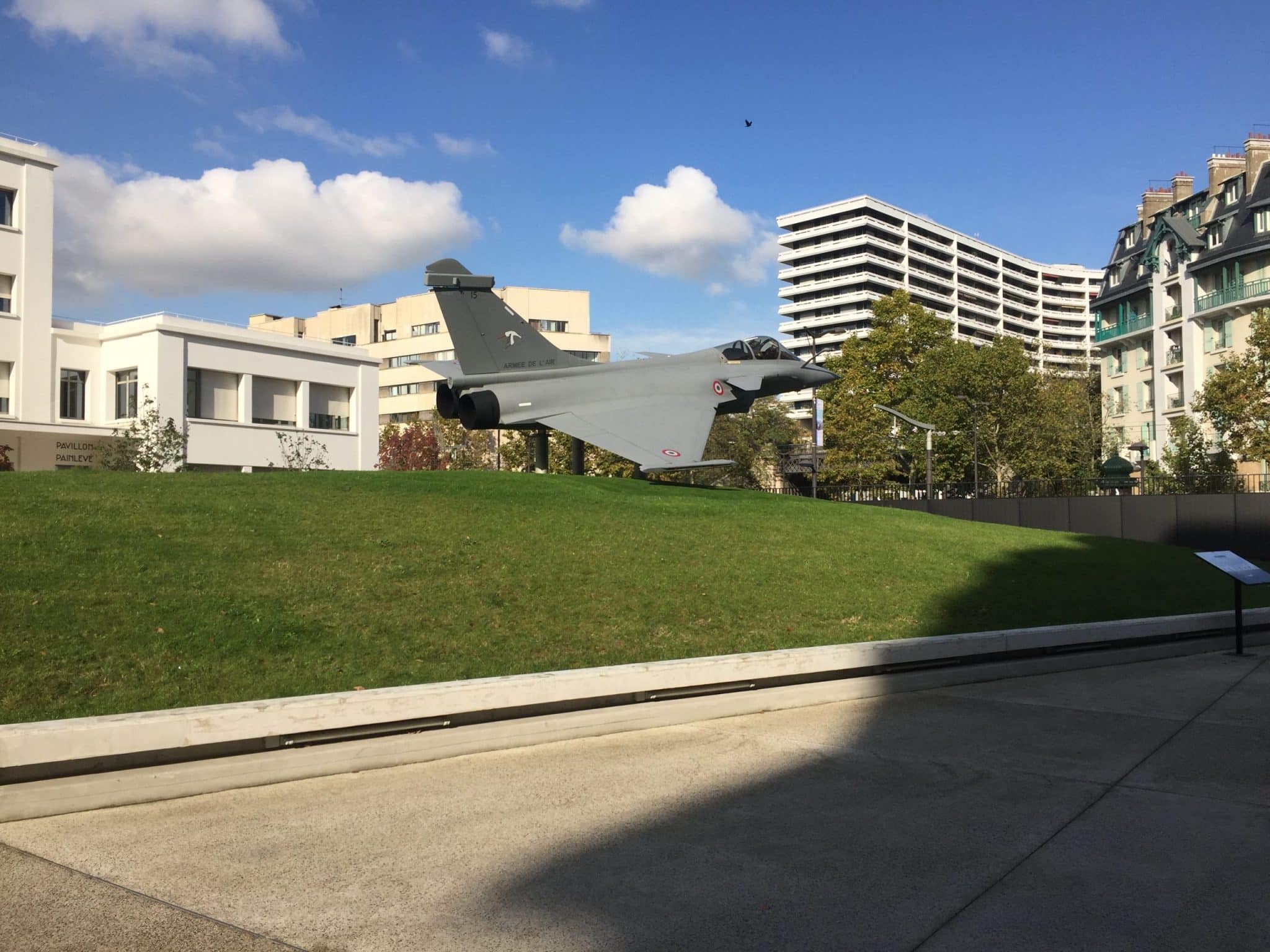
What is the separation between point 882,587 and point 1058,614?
2.65m

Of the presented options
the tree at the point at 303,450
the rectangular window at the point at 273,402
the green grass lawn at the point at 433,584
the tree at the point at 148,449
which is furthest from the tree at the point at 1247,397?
the rectangular window at the point at 273,402

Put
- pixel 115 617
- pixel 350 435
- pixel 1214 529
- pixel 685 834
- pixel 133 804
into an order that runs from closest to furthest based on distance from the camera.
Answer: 1. pixel 685 834
2. pixel 133 804
3. pixel 115 617
4. pixel 1214 529
5. pixel 350 435

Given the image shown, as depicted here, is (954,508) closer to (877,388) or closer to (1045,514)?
(1045,514)

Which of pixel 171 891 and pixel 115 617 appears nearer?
pixel 171 891

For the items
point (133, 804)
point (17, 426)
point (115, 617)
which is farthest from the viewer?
point (17, 426)

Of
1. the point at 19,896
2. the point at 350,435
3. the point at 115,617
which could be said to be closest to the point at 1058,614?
the point at 115,617

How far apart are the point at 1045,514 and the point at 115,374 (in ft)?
143

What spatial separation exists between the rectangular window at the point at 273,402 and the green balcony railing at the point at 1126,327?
201ft

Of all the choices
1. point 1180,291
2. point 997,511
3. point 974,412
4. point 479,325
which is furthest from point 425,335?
point 479,325

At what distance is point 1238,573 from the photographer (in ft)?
40.9

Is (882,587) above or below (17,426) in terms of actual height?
below

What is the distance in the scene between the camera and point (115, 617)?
30.5 feet

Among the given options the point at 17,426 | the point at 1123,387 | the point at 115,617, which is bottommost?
the point at 115,617

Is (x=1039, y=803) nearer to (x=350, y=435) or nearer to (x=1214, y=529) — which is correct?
(x=1214, y=529)
